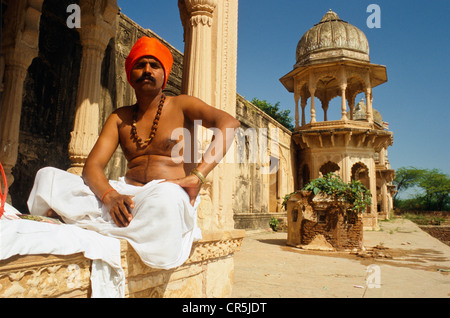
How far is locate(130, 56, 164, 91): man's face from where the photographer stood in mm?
1811

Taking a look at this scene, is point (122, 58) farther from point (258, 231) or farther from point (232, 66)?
point (258, 231)

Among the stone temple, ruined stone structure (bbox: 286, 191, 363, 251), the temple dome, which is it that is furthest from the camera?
the temple dome

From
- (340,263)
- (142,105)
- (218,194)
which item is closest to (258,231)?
(340,263)

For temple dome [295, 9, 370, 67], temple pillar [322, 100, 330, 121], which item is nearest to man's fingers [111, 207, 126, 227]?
temple dome [295, 9, 370, 67]

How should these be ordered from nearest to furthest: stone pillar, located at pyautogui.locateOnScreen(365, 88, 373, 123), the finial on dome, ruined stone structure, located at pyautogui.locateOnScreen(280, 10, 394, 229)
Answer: ruined stone structure, located at pyautogui.locateOnScreen(280, 10, 394, 229)
stone pillar, located at pyautogui.locateOnScreen(365, 88, 373, 123)
the finial on dome

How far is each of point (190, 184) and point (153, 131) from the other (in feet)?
1.39

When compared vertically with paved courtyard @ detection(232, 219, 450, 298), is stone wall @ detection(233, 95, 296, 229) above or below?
above

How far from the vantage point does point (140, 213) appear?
146 centimetres

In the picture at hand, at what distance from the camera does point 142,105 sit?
76.9 inches

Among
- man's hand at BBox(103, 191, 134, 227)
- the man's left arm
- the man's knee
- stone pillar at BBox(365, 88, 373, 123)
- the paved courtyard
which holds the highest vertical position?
stone pillar at BBox(365, 88, 373, 123)

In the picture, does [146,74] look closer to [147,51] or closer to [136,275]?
[147,51]

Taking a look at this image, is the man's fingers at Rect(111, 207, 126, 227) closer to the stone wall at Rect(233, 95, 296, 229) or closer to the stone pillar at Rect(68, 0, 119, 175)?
the stone pillar at Rect(68, 0, 119, 175)

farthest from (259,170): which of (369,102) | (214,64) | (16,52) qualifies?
(214,64)
